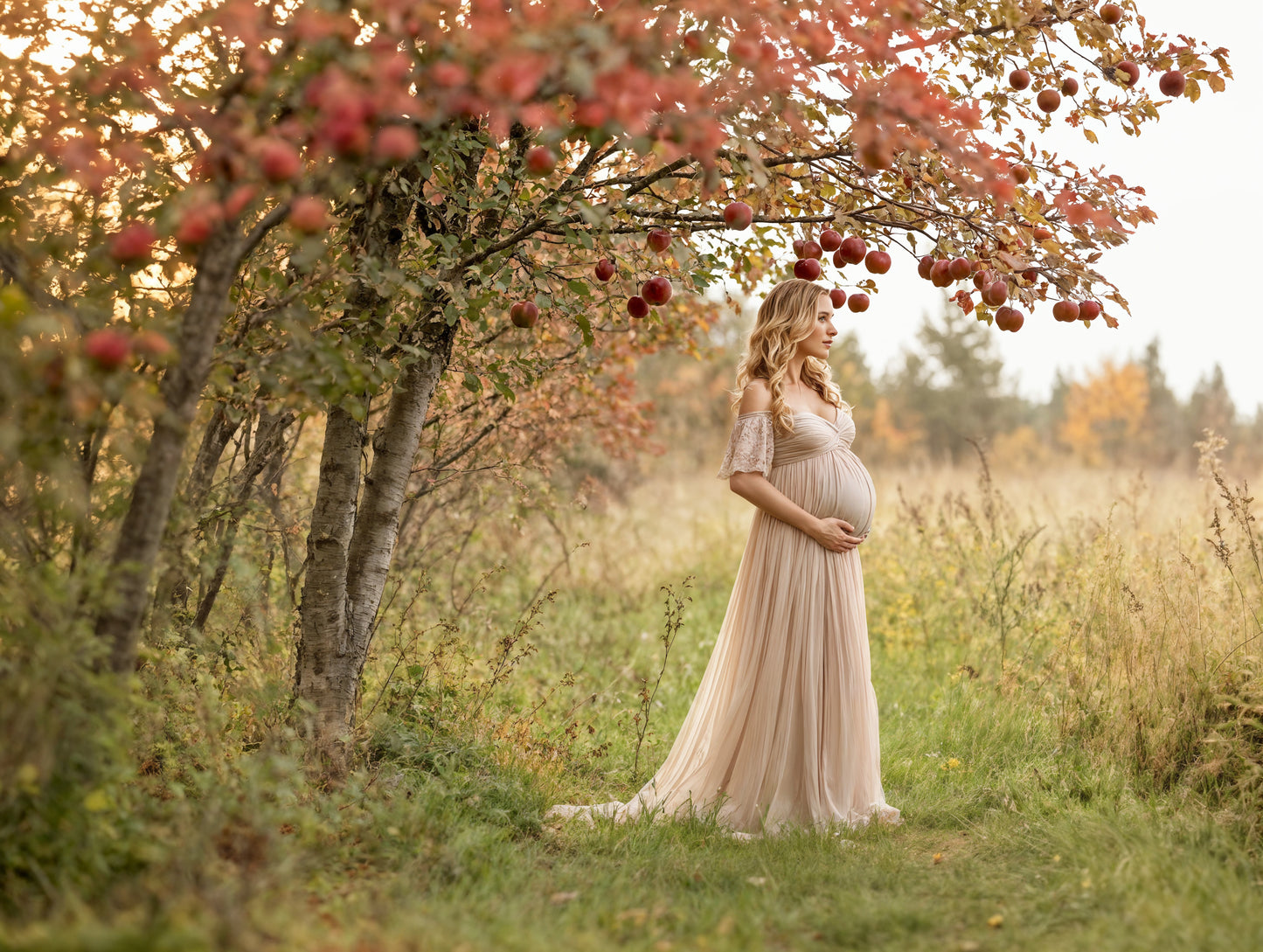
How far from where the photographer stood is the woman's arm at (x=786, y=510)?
351cm

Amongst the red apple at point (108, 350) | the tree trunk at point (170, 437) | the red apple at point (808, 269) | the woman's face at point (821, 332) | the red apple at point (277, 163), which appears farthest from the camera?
the woman's face at point (821, 332)

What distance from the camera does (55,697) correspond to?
2.16 meters

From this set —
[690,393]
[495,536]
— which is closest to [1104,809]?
[495,536]

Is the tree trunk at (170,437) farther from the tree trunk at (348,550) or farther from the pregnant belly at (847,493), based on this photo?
the pregnant belly at (847,493)

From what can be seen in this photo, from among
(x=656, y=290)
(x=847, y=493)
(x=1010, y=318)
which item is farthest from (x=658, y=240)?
(x=847, y=493)

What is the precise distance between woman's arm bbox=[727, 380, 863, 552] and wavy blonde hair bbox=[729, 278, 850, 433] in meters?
0.09

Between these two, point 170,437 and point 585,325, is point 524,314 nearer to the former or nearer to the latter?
point 585,325

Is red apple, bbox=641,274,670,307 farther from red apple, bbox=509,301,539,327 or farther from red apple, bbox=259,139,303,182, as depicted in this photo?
red apple, bbox=259,139,303,182

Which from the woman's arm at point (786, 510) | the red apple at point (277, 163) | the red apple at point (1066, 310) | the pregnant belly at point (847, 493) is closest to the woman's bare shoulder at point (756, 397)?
the woman's arm at point (786, 510)

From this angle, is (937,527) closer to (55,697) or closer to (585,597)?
(585,597)

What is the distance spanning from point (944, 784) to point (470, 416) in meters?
2.86

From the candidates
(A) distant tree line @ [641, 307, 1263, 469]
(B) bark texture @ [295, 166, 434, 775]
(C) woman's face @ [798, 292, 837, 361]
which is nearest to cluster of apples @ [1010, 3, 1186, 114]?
(C) woman's face @ [798, 292, 837, 361]

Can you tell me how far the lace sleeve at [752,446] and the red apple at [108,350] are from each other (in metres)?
2.17

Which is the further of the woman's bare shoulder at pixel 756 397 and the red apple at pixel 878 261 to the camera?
the woman's bare shoulder at pixel 756 397
